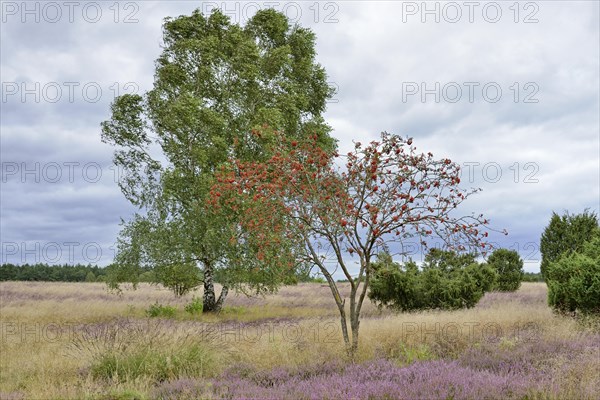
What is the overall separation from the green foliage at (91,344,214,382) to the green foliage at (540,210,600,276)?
2058cm

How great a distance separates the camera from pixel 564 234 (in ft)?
82.7

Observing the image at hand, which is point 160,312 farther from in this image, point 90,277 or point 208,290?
point 90,277

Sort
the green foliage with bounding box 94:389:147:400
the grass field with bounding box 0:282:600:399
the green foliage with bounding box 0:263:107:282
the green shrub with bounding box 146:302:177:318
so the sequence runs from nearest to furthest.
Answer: the grass field with bounding box 0:282:600:399 < the green foliage with bounding box 94:389:147:400 < the green shrub with bounding box 146:302:177:318 < the green foliage with bounding box 0:263:107:282

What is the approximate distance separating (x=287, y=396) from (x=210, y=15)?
21.4 meters

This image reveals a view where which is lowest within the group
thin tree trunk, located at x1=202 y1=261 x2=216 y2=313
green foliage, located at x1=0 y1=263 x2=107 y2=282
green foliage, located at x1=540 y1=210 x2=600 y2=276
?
green foliage, located at x1=0 y1=263 x2=107 y2=282

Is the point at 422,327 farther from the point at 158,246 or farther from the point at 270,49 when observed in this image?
the point at 270,49

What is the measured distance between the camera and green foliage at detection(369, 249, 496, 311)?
67.4ft

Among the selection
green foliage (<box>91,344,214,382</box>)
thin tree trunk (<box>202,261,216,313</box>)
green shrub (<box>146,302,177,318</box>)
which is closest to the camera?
green foliage (<box>91,344,214,382</box>)

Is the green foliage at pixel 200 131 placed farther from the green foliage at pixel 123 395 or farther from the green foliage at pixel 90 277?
the green foliage at pixel 90 277

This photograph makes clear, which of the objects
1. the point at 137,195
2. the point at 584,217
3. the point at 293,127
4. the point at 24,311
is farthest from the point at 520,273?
the point at 24,311

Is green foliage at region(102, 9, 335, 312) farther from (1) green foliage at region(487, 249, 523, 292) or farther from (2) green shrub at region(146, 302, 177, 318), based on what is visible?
(1) green foliage at region(487, 249, 523, 292)

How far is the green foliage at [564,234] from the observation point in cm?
2478

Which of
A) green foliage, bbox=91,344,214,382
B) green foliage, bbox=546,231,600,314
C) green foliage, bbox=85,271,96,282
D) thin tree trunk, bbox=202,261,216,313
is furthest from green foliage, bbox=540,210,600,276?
green foliage, bbox=85,271,96,282

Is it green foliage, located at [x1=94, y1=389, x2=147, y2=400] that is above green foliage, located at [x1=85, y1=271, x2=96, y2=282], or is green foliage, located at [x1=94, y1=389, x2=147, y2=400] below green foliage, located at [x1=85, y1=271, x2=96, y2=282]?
above
